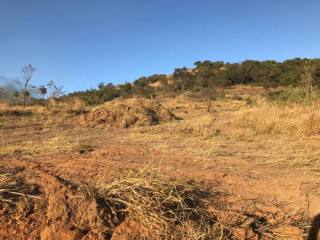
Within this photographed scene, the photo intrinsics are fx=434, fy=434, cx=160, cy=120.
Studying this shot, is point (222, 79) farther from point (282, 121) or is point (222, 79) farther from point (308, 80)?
point (282, 121)

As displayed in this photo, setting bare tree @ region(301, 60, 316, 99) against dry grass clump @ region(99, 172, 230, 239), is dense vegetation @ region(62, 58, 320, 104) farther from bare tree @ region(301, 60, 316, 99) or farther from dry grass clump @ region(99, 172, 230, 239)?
dry grass clump @ region(99, 172, 230, 239)

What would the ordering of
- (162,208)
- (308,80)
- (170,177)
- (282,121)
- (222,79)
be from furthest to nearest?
(222,79)
(308,80)
(282,121)
(170,177)
(162,208)

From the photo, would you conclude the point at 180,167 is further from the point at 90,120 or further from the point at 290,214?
the point at 90,120

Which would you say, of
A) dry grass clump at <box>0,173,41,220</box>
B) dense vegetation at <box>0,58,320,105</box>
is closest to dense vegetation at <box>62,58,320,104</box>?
dense vegetation at <box>0,58,320,105</box>

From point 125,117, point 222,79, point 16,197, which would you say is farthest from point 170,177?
point 222,79

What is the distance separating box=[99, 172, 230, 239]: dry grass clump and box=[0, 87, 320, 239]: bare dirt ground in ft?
0.30

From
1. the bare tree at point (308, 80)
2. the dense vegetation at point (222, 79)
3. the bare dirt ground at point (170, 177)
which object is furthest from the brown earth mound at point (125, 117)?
the dense vegetation at point (222, 79)

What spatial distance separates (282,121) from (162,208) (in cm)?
633

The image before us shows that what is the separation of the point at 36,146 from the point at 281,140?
4.55m

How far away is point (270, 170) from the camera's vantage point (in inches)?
237

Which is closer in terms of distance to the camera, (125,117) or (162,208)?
(162,208)

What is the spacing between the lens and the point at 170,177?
4863mm

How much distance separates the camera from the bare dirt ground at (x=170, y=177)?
3619 mm

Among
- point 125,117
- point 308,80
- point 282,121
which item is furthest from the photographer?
point 308,80
